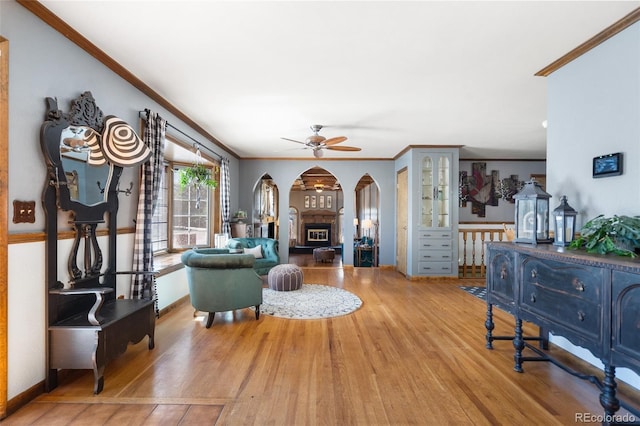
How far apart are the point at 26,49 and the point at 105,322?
6.58ft

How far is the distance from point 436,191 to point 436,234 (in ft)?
2.93

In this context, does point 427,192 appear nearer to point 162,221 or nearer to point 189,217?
point 189,217

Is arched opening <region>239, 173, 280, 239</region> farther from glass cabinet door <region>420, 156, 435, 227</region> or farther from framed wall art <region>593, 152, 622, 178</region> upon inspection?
framed wall art <region>593, 152, 622, 178</region>

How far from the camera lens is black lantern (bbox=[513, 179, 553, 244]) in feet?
8.27

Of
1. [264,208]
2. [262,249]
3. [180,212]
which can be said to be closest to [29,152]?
[180,212]

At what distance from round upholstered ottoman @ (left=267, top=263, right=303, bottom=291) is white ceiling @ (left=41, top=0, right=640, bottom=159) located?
2.46m

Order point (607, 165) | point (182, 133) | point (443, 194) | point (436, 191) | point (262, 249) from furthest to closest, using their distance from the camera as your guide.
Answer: point (443, 194) < point (436, 191) < point (262, 249) < point (182, 133) < point (607, 165)

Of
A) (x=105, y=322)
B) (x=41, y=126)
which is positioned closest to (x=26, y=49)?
(x=41, y=126)

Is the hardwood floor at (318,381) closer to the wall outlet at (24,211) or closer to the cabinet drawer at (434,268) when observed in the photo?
the wall outlet at (24,211)

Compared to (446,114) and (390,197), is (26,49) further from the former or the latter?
(390,197)

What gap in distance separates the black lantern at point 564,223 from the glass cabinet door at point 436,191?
151 inches

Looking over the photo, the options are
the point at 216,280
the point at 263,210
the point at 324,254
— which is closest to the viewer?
the point at 216,280

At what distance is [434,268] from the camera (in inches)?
246

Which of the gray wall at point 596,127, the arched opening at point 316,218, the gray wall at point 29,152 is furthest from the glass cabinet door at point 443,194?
the arched opening at point 316,218
